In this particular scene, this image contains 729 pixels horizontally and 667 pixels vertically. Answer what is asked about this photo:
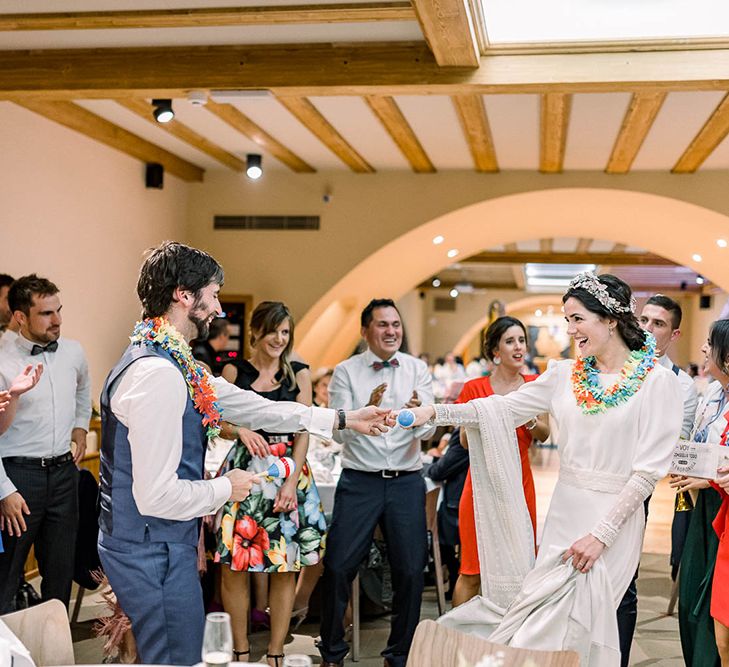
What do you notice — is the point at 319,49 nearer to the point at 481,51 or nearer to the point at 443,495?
the point at 481,51

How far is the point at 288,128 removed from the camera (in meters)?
6.75

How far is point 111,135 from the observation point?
688 centimetres

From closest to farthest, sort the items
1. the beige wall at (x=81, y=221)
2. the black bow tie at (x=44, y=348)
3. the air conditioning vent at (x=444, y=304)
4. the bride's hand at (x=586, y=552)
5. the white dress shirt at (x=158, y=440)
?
1. the white dress shirt at (x=158, y=440)
2. the bride's hand at (x=586, y=552)
3. the black bow tie at (x=44, y=348)
4. the beige wall at (x=81, y=221)
5. the air conditioning vent at (x=444, y=304)

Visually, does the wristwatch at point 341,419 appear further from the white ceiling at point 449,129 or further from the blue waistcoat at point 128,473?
the white ceiling at point 449,129

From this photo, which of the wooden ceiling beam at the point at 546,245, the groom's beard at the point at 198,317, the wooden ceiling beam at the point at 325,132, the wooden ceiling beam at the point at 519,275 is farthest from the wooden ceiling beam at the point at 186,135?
the wooden ceiling beam at the point at 519,275

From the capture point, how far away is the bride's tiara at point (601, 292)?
9.90 ft

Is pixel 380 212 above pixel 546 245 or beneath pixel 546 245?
beneath

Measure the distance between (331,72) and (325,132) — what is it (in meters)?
1.84

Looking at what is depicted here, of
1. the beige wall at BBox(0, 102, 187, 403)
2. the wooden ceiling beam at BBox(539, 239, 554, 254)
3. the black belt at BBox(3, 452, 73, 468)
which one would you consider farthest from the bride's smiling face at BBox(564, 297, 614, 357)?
the wooden ceiling beam at BBox(539, 239, 554, 254)

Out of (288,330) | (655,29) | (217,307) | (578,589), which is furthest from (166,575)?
(655,29)

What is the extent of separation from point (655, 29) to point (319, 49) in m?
1.77

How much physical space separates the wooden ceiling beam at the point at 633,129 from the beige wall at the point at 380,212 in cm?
48

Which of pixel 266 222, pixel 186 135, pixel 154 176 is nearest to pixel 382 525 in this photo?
pixel 186 135

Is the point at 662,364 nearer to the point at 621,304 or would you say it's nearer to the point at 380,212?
the point at 621,304
